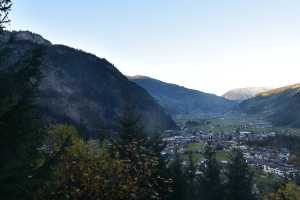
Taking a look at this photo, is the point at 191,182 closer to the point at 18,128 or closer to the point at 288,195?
the point at 288,195

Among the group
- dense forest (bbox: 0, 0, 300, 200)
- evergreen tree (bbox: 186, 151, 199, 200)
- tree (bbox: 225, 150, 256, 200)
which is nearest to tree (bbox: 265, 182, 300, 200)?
tree (bbox: 225, 150, 256, 200)

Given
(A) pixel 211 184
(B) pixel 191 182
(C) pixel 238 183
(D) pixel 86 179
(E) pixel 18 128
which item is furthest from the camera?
(A) pixel 211 184

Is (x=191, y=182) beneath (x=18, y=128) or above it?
beneath

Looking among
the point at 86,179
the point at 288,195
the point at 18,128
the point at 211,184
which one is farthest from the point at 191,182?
the point at 18,128

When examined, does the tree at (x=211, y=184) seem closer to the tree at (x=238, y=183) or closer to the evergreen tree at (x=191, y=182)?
the evergreen tree at (x=191, y=182)

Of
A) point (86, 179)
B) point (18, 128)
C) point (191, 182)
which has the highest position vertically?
point (18, 128)

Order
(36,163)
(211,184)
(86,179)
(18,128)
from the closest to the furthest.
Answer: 1. (18,128)
2. (86,179)
3. (36,163)
4. (211,184)

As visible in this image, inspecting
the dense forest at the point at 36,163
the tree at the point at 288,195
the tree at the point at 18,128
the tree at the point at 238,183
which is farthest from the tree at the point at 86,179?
the tree at the point at 288,195

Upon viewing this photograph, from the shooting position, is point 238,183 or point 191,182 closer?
point 238,183

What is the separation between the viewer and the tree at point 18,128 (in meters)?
14.2

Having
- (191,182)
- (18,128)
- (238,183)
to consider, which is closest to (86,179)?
(18,128)

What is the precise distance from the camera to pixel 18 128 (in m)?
15.4

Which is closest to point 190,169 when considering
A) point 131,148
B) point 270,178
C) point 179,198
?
point 179,198

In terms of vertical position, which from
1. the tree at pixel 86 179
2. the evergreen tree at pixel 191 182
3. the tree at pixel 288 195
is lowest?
the tree at pixel 288 195
